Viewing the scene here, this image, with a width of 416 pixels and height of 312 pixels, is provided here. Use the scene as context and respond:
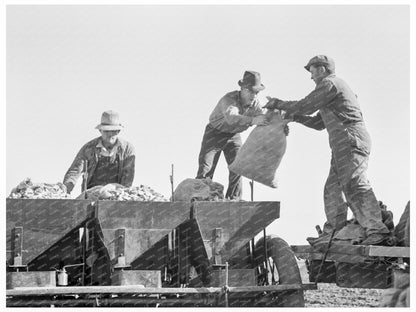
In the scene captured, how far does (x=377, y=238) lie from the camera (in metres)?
8.54

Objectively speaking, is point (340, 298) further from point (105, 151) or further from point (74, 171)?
point (74, 171)

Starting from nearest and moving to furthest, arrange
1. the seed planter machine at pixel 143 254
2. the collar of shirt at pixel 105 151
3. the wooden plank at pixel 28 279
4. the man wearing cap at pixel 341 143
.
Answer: the wooden plank at pixel 28 279, the seed planter machine at pixel 143 254, the man wearing cap at pixel 341 143, the collar of shirt at pixel 105 151

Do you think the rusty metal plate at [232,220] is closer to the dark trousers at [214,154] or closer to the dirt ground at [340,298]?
the dark trousers at [214,154]

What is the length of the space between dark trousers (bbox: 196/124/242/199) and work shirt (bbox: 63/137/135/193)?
91 centimetres

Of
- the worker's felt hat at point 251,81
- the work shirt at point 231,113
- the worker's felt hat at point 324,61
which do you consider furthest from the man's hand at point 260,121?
the worker's felt hat at point 324,61

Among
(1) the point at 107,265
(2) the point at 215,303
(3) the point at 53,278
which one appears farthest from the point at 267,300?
(3) the point at 53,278

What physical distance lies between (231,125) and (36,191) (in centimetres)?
264

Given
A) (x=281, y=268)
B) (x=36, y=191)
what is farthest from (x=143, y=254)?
(x=281, y=268)

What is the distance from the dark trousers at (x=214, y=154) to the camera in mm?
10241

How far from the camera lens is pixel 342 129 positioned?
9.04 m

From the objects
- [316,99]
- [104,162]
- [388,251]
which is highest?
[316,99]

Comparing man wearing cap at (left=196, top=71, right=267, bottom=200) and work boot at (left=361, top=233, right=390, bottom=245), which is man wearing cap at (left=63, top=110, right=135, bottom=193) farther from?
work boot at (left=361, top=233, right=390, bottom=245)

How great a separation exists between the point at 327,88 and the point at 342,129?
19.2 inches

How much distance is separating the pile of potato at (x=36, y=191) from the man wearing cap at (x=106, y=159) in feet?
4.80
